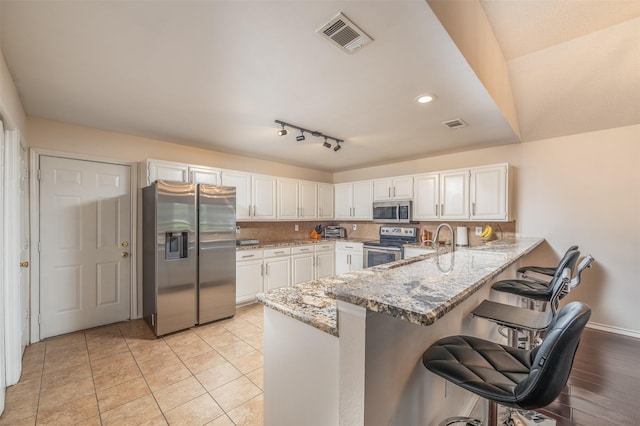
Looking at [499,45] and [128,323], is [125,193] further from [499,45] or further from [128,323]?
[499,45]

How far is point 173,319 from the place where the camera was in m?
3.13

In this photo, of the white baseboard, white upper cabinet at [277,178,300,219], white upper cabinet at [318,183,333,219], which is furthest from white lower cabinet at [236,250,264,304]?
the white baseboard

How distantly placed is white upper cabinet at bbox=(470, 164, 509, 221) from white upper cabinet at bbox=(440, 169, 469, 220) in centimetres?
9

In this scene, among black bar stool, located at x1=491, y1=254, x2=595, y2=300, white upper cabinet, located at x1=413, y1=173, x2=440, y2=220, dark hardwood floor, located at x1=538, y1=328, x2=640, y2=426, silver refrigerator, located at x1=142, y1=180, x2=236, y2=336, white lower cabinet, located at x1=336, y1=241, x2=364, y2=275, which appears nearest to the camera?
dark hardwood floor, located at x1=538, y1=328, x2=640, y2=426

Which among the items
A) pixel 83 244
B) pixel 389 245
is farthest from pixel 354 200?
pixel 83 244

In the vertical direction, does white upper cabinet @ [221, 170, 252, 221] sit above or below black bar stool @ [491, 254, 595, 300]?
above

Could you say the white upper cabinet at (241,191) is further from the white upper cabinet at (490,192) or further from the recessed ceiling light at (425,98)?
the white upper cabinet at (490,192)

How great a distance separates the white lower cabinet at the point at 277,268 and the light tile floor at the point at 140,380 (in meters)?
1.17

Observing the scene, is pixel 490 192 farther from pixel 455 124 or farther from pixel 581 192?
pixel 455 124

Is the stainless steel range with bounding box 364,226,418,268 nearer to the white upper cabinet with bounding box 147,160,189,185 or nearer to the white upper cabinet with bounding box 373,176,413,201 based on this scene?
the white upper cabinet with bounding box 373,176,413,201

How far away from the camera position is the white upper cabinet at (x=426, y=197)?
4289 mm

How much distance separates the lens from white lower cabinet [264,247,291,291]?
432 cm

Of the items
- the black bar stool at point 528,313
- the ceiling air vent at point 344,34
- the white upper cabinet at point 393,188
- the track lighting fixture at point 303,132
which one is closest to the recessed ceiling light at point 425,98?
the ceiling air vent at point 344,34

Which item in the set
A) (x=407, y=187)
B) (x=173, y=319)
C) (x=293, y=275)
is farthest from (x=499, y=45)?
(x=173, y=319)
